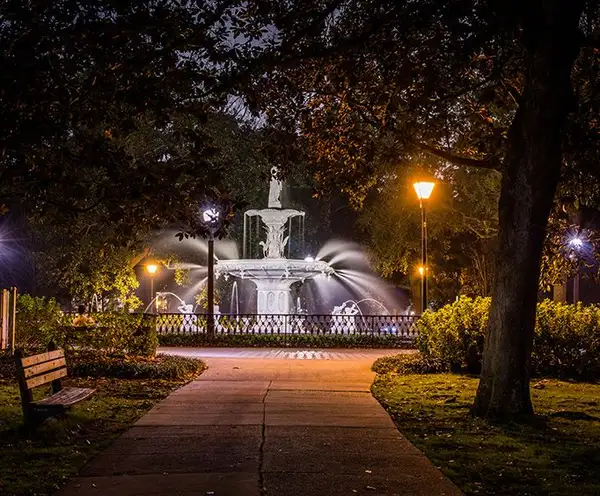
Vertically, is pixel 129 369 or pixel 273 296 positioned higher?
pixel 273 296

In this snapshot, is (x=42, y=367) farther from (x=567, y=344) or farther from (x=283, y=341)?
(x=283, y=341)

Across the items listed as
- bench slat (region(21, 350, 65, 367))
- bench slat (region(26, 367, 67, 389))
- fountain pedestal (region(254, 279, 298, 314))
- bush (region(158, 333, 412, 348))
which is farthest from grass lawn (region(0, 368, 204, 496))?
fountain pedestal (region(254, 279, 298, 314))

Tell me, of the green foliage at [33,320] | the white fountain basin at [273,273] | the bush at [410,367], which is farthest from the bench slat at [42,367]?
the white fountain basin at [273,273]

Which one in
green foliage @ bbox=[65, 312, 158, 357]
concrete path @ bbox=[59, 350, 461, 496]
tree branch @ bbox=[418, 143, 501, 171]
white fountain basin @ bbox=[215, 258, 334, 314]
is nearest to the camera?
concrete path @ bbox=[59, 350, 461, 496]

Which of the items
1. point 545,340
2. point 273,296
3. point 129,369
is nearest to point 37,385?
point 129,369

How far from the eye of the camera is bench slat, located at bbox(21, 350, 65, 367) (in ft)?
30.4

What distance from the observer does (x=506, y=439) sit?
9461 millimetres

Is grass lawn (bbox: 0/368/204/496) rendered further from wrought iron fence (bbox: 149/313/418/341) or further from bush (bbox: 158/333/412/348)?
wrought iron fence (bbox: 149/313/418/341)

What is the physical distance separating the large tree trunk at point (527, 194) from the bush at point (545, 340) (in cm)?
563

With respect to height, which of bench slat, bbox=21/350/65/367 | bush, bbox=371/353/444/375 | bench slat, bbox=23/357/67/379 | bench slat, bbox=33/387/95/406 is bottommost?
bush, bbox=371/353/444/375

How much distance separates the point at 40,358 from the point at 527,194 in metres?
6.13

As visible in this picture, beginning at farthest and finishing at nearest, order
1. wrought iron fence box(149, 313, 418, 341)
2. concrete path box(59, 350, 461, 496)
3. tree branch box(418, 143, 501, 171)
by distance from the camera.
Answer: wrought iron fence box(149, 313, 418, 341) < tree branch box(418, 143, 501, 171) < concrete path box(59, 350, 461, 496)

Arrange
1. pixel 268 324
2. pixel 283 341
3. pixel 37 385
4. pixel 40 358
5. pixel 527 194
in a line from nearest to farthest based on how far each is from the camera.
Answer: pixel 37 385, pixel 40 358, pixel 527 194, pixel 283 341, pixel 268 324

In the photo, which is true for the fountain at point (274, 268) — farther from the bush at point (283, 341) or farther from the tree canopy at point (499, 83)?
the tree canopy at point (499, 83)
